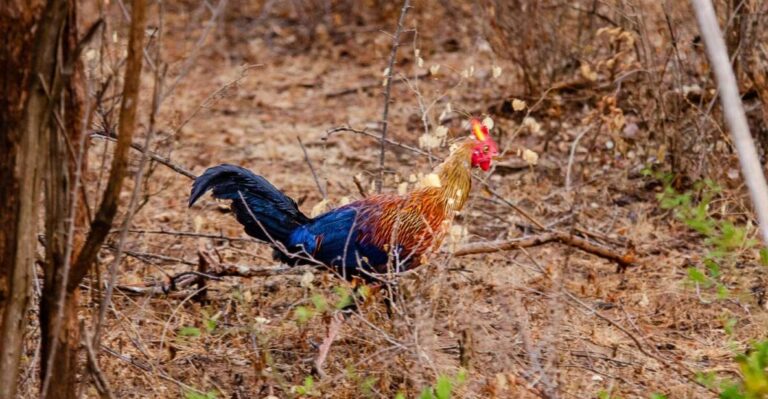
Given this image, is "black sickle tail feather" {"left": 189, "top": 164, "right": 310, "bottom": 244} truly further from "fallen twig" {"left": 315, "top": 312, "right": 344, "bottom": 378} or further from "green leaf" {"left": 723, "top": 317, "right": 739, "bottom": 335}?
"green leaf" {"left": 723, "top": 317, "right": 739, "bottom": 335}

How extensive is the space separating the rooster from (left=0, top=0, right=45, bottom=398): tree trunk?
59.0 inches

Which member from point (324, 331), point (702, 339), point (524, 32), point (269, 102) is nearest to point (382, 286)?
point (324, 331)

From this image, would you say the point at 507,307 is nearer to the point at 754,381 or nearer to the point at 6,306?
the point at 754,381

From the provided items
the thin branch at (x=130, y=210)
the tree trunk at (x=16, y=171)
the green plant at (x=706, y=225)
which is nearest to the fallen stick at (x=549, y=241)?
the green plant at (x=706, y=225)

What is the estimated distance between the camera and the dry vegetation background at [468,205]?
14.2 feet

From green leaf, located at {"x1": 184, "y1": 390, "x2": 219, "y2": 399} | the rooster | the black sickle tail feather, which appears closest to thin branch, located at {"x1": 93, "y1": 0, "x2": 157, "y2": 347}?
green leaf, located at {"x1": 184, "y1": 390, "x2": 219, "y2": 399}

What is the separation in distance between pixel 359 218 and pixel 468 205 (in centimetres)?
55

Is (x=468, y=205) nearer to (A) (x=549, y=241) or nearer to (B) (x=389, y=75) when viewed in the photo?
(A) (x=549, y=241)

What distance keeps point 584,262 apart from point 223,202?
2.21 m

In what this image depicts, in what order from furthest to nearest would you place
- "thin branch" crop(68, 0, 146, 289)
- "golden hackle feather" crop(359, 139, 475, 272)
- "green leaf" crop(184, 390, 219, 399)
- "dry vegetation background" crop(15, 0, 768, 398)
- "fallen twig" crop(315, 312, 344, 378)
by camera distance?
"golden hackle feather" crop(359, 139, 475, 272) < "fallen twig" crop(315, 312, 344, 378) < "dry vegetation background" crop(15, 0, 768, 398) < "green leaf" crop(184, 390, 219, 399) < "thin branch" crop(68, 0, 146, 289)

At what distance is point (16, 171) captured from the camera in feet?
10.2

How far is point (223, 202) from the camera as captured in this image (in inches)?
266

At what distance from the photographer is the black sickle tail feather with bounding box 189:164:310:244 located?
15.2ft

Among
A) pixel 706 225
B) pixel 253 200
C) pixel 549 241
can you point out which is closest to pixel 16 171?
pixel 253 200
